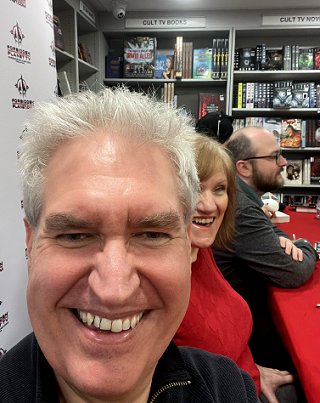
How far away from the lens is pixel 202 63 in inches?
154

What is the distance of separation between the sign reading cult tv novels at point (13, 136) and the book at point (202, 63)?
235cm

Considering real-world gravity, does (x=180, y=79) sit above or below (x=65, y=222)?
above

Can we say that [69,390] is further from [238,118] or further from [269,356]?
[238,118]

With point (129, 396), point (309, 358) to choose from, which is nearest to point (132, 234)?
point (129, 396)

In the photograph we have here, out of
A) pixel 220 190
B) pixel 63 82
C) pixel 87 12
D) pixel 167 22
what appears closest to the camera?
pixel 220 190

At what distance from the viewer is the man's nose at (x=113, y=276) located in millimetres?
548

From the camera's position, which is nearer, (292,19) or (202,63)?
(292,19)

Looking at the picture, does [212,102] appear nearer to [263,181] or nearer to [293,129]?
[293,129]

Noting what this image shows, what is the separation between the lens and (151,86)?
418 centimetres

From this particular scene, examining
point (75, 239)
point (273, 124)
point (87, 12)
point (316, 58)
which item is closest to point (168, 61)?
point (87, 12)

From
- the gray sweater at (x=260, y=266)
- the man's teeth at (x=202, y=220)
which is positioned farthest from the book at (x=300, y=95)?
the man's teeth at (x=202, y=220)

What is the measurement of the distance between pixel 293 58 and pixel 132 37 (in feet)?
6.09

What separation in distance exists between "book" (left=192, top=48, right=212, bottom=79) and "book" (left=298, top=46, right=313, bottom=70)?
995 millimetres

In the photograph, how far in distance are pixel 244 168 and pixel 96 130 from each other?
1769mm
